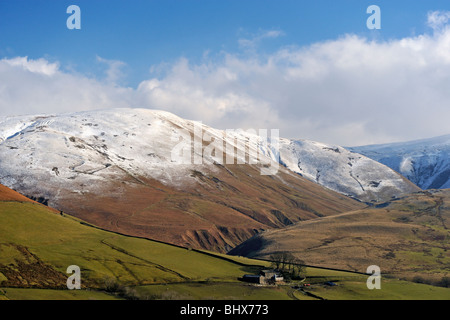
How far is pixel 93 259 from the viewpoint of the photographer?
9381 centimetres

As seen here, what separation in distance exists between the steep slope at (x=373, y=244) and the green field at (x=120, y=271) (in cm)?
2908

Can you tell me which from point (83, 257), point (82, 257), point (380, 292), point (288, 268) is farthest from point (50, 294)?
point (380, 292)

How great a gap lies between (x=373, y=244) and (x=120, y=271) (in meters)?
101

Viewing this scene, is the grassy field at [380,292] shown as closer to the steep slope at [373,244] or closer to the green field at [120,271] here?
the green field at [120,271]

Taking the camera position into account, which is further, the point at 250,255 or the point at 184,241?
the point at 184,241

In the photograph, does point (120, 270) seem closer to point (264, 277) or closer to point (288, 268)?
point (264, 277)

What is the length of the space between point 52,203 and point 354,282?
136217mm

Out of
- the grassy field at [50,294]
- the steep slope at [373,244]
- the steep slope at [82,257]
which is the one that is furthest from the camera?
the steep slope at [373,244]

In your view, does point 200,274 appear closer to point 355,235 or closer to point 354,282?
point 354,282

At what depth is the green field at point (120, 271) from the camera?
78.7m

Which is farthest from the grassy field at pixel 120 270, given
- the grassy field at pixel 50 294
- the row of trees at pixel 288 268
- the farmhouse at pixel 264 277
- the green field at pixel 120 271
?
the farmhouse at pixel 264 277

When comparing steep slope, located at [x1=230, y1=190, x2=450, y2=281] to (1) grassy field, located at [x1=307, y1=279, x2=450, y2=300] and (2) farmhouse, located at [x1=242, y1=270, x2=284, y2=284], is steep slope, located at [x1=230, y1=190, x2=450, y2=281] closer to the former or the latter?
(1) grassy field, located at [x1=307, y1=279, x2=450, y2=300]

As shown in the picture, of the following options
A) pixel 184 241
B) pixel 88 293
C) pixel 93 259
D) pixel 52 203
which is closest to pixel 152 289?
pixel 88 293
